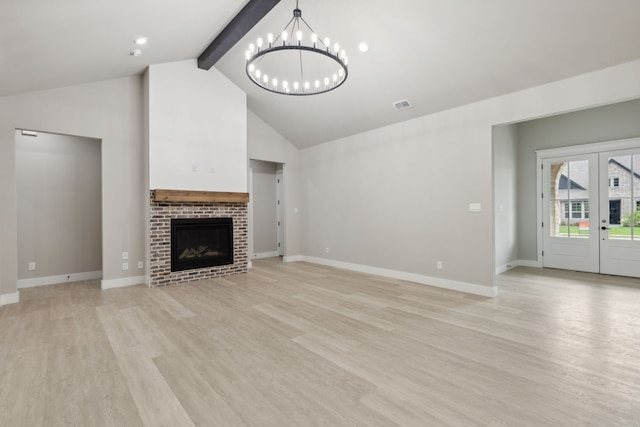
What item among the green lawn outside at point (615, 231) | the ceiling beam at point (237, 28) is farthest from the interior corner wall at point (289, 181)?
the green lawn outside at point (615, 231)

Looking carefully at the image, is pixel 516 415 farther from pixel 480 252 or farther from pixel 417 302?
pixel 480 252

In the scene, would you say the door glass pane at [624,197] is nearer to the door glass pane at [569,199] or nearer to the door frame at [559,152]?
the door frame at [559,152]

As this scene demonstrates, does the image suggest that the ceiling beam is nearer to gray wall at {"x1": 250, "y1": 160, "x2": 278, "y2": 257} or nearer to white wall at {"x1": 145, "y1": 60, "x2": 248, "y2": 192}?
white wall at {"x1": 145, "y1": 60, "x2": 248, "y2": 192}

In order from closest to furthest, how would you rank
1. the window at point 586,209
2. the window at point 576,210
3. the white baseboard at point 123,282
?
the white baseboard at point 123,282 < the window at point 586,209 < the window at point 576,210

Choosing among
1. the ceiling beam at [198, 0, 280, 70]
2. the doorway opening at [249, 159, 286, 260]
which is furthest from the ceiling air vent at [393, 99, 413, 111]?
the doorway opening at [249, 159, 286, 260]

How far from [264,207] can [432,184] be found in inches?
188

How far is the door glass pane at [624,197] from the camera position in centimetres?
550

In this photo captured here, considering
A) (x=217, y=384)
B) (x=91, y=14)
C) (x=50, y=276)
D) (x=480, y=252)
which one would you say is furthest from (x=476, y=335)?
(x=50, y=276)

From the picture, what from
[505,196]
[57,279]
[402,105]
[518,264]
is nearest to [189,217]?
[57,279]

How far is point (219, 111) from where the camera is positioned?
19.6ft

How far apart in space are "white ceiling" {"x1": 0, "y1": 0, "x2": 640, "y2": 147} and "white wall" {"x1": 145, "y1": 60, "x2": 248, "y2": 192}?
424 mm

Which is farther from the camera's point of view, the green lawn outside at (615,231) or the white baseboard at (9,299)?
the green lawn outside at (615,231)

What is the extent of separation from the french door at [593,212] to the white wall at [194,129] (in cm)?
665

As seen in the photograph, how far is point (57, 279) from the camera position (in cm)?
546
